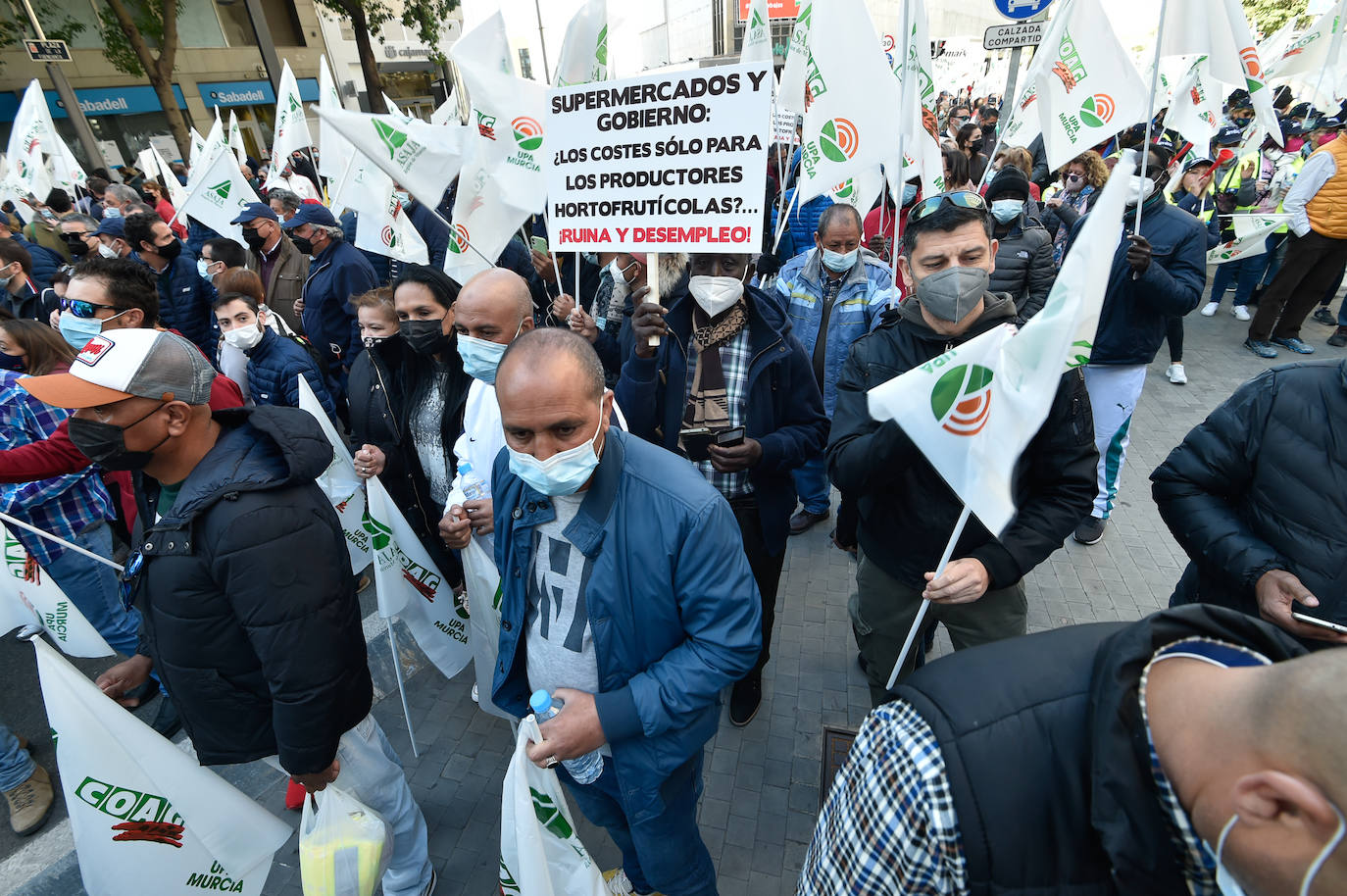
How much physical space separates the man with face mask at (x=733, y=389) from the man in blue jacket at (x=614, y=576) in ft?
3.34

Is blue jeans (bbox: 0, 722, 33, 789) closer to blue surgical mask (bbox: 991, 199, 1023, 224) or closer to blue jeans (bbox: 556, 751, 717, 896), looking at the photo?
blue jeans (bbox: 556, 751, 717, 896)

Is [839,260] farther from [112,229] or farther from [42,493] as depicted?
[112,229]

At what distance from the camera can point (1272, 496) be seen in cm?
202

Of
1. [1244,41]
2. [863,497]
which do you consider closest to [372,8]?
[1244,41]

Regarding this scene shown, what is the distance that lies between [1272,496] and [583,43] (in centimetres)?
418

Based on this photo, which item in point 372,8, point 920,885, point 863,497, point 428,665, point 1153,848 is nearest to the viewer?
point 1153,848

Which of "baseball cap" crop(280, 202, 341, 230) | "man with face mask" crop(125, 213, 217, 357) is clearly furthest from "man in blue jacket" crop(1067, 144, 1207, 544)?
"man with face mask" crop(125, 213, 217, 357)

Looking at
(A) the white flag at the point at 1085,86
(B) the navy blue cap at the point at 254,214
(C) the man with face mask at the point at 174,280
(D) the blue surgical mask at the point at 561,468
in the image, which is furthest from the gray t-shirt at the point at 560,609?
(B) the navy blue cap at the point at 254,214

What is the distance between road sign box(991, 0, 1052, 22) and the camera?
268 inches

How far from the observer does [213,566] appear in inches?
73.3

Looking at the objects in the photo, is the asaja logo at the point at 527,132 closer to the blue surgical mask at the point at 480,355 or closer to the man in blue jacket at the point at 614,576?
the blue surgical mask at the point at 480,355

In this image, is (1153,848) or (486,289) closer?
(1153,848)

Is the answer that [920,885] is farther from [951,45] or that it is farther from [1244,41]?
[951,45]

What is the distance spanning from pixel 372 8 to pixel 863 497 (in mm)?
31995
